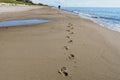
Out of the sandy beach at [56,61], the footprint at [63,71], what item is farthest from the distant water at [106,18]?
the footprint at [63,71]

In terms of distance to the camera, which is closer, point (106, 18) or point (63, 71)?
point (63, 71)

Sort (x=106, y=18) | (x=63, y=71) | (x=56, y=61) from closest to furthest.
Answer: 1. (x=63, y=71)
2. (x=56, y=61)
3. (x=106, y=18)

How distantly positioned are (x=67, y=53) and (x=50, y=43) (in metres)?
1.67

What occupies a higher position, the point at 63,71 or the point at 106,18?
the point at 63,71

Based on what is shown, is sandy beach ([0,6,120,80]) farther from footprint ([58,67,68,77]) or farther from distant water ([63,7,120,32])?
distant water ([63,7,120,32])

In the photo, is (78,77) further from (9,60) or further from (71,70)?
(9,60)

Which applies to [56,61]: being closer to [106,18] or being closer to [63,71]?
[63,71]

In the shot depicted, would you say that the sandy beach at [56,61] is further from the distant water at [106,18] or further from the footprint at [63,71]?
the distant water at [106,18]

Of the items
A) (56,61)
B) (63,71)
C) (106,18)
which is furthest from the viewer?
(106,18)

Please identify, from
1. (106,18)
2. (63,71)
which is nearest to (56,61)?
(63,71)

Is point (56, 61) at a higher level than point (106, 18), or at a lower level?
higher

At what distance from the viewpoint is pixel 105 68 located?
19.9 ft

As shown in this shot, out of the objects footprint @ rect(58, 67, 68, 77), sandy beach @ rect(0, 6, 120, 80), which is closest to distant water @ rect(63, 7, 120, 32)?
sandy beach @ rect(0, 6, 120, 80)

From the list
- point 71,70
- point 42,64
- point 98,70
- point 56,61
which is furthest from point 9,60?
point 98,70
